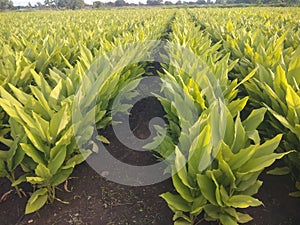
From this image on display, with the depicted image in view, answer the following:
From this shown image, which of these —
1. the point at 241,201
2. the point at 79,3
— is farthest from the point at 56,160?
the point at 79,3

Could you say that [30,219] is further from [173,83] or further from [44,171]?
[173,83]

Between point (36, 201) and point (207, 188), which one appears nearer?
point (207, 188)

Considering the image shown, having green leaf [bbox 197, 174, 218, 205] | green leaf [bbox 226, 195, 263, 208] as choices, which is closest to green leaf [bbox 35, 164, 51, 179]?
green leaf [bbox 197, 174, 218, 205]

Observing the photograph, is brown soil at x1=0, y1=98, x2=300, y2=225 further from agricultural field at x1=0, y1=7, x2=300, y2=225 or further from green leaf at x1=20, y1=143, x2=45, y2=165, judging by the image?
green leaf at x1=20, y1=143, x2=45, y2=165

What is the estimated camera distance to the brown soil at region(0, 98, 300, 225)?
2191 millimetres

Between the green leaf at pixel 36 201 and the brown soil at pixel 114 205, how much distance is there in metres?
0.22

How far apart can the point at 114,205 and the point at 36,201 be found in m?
0.62

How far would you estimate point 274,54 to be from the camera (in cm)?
313

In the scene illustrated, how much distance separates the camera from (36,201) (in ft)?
6.77

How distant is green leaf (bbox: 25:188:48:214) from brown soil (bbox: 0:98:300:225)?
0.22 m

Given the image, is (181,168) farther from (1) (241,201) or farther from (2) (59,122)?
(2) (59,122)

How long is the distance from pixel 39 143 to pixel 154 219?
102 centimetres

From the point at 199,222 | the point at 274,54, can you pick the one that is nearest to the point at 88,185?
the point at 199,222

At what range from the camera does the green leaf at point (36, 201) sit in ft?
6.53
